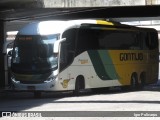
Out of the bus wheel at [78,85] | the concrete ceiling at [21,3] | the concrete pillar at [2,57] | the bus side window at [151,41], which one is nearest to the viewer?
the bus wheel at [78,85]

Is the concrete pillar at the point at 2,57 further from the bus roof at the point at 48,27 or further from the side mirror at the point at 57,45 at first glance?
the side mirror at the point at 57,45

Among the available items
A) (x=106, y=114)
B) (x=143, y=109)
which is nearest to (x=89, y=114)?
(x=106, y=114)

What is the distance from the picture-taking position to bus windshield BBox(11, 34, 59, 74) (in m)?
23.5

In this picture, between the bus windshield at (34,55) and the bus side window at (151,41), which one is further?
the bus side window at (151,41)

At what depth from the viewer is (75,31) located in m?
24.3

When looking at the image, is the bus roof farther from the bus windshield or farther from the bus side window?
the bus side window

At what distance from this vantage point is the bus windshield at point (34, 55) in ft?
77.2

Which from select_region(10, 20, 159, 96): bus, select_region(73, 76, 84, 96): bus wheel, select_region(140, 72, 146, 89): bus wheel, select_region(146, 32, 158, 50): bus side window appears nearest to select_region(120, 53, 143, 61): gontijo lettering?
select_region(10, 20, 159, 96): bus

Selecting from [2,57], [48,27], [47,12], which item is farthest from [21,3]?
[2,57]

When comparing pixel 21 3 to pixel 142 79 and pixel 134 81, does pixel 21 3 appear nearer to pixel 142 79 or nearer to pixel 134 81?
pixel 134 81

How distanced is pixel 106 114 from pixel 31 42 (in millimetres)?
9546

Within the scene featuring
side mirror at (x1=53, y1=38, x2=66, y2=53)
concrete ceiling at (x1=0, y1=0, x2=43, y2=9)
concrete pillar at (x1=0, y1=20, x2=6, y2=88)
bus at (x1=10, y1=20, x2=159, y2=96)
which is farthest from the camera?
concrete pillar at (x1=0, y1=20, x2=6, y2=88)

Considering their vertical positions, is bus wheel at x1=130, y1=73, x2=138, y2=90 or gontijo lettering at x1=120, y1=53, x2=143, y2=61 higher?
gontijo lettering at x1=120, y1=53, x2=143, y2=61

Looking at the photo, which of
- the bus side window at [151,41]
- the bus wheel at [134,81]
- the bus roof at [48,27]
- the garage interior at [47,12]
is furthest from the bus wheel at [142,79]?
the bus roof at [48,27]
